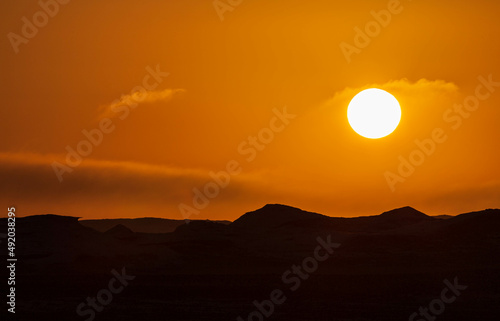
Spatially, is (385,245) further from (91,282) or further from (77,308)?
(77,308)

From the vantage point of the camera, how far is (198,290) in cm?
3891

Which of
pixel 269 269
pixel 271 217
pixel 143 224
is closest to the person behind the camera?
pixel 269 269

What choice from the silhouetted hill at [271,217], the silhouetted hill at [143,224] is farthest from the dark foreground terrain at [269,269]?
the silhouetted hill at [143,224]

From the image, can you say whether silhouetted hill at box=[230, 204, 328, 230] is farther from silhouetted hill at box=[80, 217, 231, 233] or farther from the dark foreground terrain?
silhouetted hill at box=[80, 217, 231, 233]

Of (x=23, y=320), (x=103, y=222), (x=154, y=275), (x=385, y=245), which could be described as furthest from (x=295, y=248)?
(x=103, y=222)

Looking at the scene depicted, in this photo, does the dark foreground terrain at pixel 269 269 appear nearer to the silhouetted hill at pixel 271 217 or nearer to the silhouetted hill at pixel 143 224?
the silhouetted hill at pixel 271 217

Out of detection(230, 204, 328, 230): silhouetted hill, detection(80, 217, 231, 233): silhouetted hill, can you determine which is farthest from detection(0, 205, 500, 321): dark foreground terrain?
detection(80, 217, 231, 233): silhouetted hill

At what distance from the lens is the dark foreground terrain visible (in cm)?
3366

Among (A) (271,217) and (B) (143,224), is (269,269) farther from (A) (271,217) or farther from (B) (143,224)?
(B) (143,224)

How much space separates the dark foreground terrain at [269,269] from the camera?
33.7 metres

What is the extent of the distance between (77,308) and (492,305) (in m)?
16.8

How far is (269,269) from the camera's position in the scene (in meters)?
45.0

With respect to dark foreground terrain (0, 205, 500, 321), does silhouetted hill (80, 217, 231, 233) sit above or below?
above

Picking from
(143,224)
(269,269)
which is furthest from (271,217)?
(143,224)
